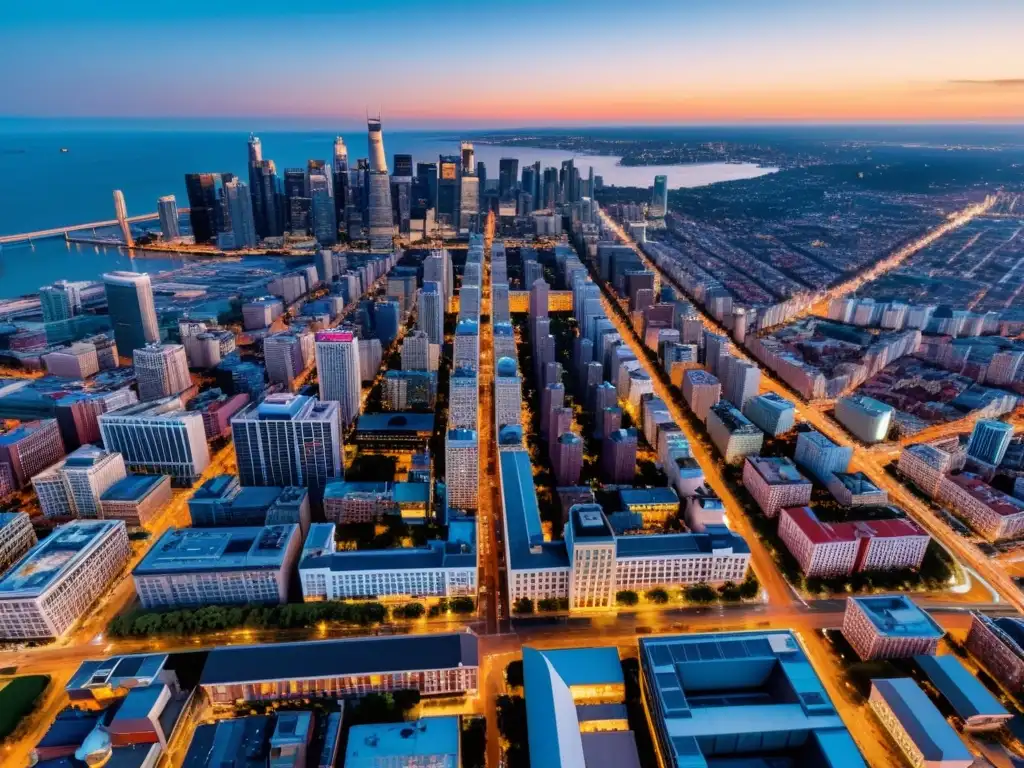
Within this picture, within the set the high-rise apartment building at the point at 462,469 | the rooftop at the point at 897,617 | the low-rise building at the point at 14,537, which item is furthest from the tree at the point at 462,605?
the low-rise building at the point at 14,537

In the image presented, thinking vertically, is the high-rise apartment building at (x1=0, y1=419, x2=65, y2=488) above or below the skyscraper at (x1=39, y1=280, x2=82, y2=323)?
below

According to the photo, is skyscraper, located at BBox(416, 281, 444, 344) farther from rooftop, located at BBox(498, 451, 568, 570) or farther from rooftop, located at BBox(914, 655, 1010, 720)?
rooftop, located at BBox(914, 655, 1010, 720)

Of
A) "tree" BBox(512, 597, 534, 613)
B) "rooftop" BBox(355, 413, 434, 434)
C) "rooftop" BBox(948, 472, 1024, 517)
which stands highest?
"rooftop" BBox(948, 472, 1024, 517)

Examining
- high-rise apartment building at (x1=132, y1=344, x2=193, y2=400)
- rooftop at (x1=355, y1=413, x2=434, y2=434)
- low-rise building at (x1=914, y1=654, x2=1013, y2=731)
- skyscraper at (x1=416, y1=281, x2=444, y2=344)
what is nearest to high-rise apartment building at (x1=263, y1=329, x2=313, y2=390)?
high-rise apartment building at (x1=132, y1=344, x2=193, y2=400)

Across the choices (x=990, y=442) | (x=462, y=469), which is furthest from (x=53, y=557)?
(x=990, y=442)

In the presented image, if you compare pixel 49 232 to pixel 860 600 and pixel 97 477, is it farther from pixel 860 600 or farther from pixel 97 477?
pixel 860 600

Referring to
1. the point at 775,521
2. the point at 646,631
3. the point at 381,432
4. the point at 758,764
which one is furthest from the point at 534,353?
the point at 758,764

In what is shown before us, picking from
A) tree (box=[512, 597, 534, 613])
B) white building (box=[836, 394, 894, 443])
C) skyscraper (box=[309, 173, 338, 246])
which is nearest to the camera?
tree (box=[512, 597, 534, 613])
